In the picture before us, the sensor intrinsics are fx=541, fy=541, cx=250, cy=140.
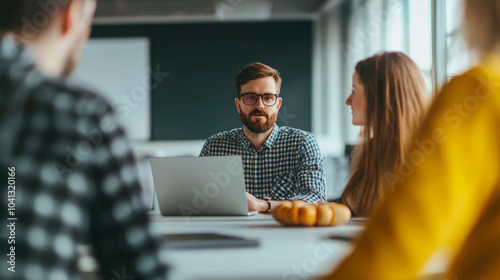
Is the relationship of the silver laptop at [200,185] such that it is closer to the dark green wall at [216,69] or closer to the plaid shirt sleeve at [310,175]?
the plaid shirt sleeve at [310,175]

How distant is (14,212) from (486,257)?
1.88 ft

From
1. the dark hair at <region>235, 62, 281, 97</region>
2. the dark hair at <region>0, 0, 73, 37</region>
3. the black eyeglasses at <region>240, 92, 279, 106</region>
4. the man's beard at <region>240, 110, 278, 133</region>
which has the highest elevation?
the dark hair at <region>235, 62, 281, 97</region>

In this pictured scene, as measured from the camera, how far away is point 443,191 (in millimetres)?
486

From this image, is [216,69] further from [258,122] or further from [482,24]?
[482,24]

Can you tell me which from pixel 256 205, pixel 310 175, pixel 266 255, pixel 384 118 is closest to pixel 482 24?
pixel 266 255

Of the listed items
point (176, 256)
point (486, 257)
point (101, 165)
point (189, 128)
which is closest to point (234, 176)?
point (176, 256)

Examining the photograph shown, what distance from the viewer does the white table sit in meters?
1.09

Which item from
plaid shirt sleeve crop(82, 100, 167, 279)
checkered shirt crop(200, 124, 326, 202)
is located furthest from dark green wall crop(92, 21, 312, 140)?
plaid shirt sleeve crop(82, 100, 167, 279)

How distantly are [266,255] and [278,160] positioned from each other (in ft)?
5.09

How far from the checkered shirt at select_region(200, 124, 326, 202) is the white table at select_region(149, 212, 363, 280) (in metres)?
0.98

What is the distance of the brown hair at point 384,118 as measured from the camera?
1.86 metres

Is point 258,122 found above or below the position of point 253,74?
below

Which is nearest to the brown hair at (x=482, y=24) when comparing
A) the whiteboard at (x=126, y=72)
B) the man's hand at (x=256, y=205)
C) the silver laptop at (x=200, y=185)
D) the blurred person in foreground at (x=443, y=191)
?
the blurred person in foreground at (x=443, y=191)

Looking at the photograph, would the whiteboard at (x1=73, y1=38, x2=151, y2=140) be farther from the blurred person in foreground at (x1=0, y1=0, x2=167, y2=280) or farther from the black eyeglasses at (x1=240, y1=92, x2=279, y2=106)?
the blurred person in foreground at (x1=0, y1=0, x2=167, y2=280)
